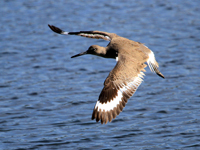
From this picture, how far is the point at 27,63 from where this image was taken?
410 inches

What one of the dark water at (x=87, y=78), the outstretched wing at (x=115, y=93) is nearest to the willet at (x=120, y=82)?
the outstretched wing at (x=115, y=93)

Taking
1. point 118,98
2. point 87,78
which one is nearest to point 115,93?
point 118,98

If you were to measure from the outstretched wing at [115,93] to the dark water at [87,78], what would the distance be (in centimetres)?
112

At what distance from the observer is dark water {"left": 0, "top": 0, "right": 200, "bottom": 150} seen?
6.81 meters

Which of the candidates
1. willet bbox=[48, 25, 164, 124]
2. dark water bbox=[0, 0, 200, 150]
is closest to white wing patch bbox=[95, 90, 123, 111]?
willet bbox=[48, 25, 164, 124]

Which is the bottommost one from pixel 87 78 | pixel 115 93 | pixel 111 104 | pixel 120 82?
pixel 87 78

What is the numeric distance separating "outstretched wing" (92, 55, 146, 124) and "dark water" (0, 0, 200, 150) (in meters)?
1.12

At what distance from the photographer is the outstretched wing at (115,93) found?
18.0ft

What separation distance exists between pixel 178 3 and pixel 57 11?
466 centimetres

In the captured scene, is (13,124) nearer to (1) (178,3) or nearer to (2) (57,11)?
(2) (57,11)

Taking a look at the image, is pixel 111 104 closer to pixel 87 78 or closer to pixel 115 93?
pixel 115 93

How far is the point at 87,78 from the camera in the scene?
372 inches

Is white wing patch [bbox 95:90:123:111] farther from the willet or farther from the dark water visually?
the dark water

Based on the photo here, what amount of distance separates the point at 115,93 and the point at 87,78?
12.8ft
